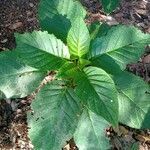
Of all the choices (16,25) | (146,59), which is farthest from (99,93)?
(16,25)

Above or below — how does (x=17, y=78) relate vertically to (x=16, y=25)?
above

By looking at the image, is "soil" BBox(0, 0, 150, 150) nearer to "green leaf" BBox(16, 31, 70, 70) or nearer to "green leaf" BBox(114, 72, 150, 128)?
"green leaf" BBox(114, 72, 150, 128)

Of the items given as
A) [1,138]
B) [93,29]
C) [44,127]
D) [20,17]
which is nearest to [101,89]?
[44,127]

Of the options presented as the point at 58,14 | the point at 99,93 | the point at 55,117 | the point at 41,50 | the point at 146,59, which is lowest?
the point at 146,59

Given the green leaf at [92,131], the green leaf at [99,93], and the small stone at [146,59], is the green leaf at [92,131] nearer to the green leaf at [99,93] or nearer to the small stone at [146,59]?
the green leaf at [99,93]

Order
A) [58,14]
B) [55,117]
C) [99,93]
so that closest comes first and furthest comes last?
[99,93] < [55,117] < [58,14]

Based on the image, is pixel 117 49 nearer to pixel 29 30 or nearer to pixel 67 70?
pixel 67 70

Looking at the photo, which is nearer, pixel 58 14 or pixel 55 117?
pixel 55 117
